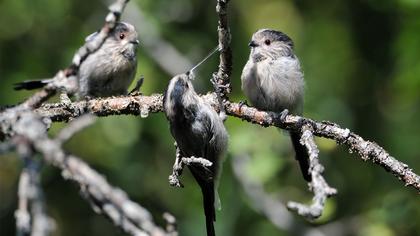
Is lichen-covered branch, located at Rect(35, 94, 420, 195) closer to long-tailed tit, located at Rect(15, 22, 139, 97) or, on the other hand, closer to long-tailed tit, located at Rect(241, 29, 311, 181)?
long-tailed tit, located at Rect(241, 29, 311, 181)

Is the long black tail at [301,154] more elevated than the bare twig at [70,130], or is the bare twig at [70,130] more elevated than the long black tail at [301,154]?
the long black tail at [301,154]

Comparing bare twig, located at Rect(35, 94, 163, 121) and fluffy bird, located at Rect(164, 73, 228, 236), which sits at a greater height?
fluffy bird, located at Rect(164, 73, 228, 236)

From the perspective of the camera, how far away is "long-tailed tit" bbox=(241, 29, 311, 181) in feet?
18.9

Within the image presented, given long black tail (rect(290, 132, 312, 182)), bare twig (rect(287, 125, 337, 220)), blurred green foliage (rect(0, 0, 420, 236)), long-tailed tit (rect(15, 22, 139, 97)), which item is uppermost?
blurred green foliage (rect(0, 0, 420, 236))

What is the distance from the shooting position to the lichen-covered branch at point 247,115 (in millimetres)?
3998

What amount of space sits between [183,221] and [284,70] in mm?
3244

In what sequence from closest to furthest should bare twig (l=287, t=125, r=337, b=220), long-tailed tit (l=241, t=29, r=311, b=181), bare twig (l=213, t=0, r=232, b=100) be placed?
bare twig (l=287, t=125, r=337, b=220) < bare twig (l=213, t=0, r=232, b=100) < long-tailed tit (l=241, t=29, r=311, b=181)

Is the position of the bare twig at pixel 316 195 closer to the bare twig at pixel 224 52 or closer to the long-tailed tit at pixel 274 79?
the bare twig at pixel 224 52

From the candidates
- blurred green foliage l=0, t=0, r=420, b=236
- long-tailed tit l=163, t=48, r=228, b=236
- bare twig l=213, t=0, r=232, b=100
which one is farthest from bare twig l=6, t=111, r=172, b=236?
blurred green foliage l=0, t=0, r=420, b=236

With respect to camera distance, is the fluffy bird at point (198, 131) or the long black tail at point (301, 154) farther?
the long black tail at point (301, 154)

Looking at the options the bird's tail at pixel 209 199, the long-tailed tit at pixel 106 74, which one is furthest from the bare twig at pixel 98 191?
the long-tailed tit at pixel 106 74

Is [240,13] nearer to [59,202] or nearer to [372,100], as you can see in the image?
[372,100]

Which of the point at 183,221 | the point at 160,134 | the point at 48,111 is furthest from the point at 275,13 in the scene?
the point at 48,111

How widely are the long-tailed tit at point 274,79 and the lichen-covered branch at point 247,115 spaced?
2.25 ft
